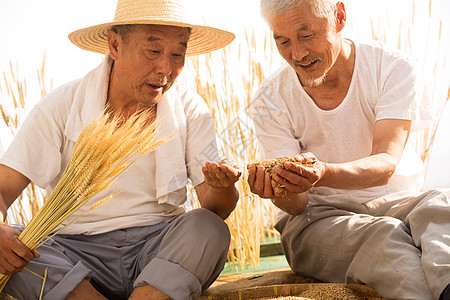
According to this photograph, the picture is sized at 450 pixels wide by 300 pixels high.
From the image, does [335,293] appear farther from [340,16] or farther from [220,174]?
[340,16]

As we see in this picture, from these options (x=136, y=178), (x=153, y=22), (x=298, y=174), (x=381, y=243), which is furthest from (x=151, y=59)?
(x=381, y=243)

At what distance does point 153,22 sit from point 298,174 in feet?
2.65

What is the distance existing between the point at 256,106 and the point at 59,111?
873mm

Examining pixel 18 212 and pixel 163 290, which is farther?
pixel 18 212

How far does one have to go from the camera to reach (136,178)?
212 cm

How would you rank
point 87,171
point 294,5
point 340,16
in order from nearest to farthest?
1. point 87,171
2. point 294,5
3. point 340,16

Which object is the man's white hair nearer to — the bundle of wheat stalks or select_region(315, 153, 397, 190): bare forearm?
select_region(315, 153, 397, 190): bare forearm

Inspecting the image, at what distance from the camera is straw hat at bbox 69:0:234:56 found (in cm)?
198

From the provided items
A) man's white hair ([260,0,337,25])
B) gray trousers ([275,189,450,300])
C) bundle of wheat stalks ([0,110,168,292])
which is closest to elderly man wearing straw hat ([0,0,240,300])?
bundle of wheat stalks ([0,110,168,292])

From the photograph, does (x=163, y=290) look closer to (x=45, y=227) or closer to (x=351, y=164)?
(x=45, y=227)

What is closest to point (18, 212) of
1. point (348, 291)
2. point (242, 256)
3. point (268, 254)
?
point (242, 256)

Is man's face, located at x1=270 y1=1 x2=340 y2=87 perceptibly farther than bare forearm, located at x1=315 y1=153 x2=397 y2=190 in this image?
Yes

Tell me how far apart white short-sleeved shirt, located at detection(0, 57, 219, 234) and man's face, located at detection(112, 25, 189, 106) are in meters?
0.15

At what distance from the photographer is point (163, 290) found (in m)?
1.70
